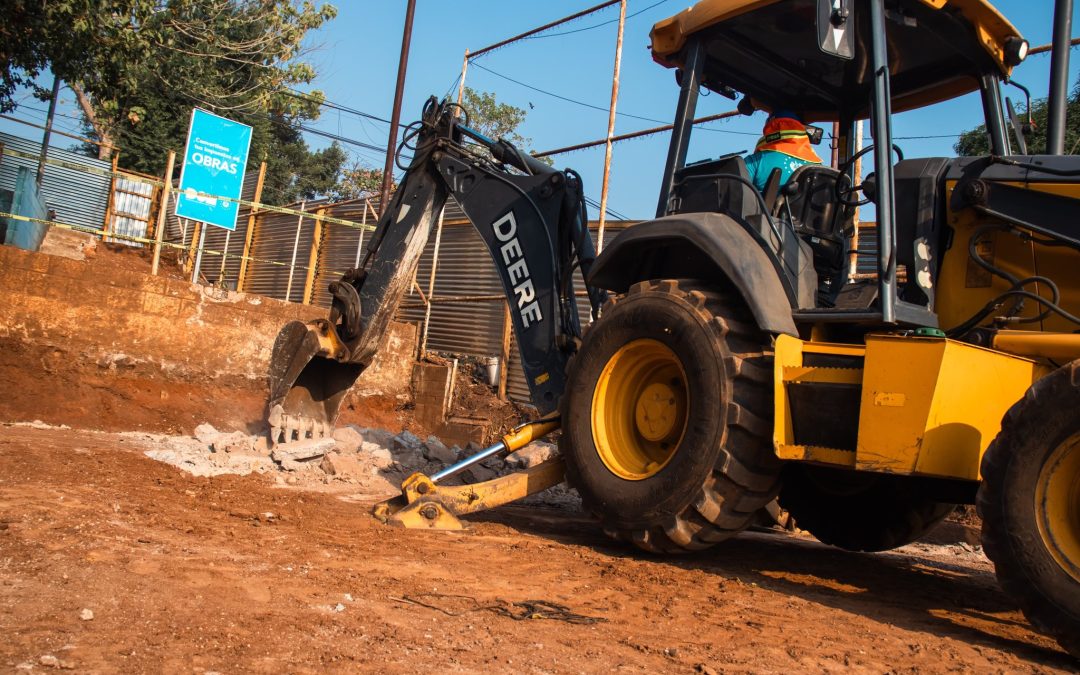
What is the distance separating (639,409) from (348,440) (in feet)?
11.2

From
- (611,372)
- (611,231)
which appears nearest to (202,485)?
(611,372)

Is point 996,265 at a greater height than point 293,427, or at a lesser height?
greater

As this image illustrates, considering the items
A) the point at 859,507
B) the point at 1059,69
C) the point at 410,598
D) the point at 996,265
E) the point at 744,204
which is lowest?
the point at 410,598

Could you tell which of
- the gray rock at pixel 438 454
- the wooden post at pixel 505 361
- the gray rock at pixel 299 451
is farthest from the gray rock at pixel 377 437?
the wooden post at pixel 505 361

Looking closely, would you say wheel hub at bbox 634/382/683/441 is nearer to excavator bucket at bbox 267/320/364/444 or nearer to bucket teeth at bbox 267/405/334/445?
excavator bucket at bbox 267/320/364/444

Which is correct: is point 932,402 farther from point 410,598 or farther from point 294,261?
point 294,261

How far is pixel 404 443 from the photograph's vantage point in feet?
27.2

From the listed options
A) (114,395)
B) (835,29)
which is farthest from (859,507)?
(114,395)

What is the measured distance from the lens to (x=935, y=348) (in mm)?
3814

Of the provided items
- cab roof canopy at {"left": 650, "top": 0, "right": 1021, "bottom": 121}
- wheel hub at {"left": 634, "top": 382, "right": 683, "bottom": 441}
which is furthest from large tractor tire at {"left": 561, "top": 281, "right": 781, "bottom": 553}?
cab roof canopy at {"left": 650, "top": 0, "right": 1021, "bottom": 121}

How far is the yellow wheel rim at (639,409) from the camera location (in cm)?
500

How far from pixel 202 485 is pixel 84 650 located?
343cm

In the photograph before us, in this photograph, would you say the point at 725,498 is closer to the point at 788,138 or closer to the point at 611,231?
the point at 788,138

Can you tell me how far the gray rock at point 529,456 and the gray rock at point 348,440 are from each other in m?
1.32
